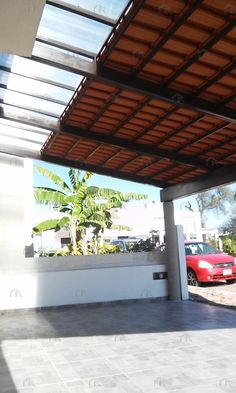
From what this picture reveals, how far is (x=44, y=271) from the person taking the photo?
9.20m

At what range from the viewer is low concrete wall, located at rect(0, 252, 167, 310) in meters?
8.92

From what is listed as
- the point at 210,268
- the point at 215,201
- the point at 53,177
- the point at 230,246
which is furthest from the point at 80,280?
the point at 215,201

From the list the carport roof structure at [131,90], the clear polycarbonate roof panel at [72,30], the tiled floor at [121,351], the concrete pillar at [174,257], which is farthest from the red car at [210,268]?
the clear polycarbonate roof panel at [72,30]

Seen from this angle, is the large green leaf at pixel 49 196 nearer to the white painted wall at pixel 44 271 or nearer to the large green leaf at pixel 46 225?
the large green leaf at pixel 46 225

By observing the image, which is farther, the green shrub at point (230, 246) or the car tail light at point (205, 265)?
the green shrub at point (230, 246)

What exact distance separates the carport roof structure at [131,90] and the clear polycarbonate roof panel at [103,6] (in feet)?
0.04

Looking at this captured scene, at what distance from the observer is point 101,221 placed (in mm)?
12422

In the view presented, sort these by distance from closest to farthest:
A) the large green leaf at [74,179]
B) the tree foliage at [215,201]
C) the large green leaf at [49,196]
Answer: the large green leaf at [49,196] → the large green leaf at [74,179] → the tree foliage at [215,201]

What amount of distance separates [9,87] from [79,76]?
1571 millimetres

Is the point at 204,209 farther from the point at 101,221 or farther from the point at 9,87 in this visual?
the point at 9,87

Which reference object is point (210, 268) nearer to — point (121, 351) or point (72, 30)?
point (121, 351)

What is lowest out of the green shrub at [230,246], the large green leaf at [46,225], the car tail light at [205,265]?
the car tail light at [205,265]

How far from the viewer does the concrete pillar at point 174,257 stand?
991 cm

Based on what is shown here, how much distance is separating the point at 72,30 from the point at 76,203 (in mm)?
7284
